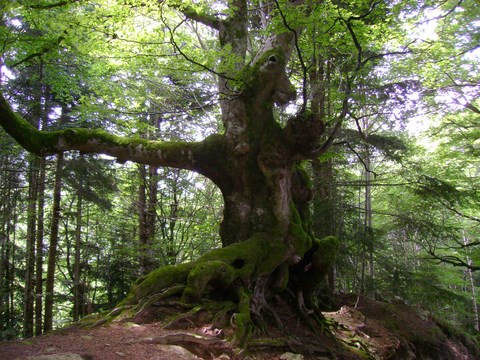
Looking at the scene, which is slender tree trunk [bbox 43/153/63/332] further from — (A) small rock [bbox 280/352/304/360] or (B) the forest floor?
(A) small rock [bbox 280/352/304/360]

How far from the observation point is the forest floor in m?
3.47

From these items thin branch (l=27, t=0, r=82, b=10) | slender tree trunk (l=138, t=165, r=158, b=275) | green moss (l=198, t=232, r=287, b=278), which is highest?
thin branch (l=27, t=0, r=82, b=10)

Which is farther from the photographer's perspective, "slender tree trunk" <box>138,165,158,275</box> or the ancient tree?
"slender tree trunk" <box>138,165,158,275</box>

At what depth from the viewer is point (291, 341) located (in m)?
5.48

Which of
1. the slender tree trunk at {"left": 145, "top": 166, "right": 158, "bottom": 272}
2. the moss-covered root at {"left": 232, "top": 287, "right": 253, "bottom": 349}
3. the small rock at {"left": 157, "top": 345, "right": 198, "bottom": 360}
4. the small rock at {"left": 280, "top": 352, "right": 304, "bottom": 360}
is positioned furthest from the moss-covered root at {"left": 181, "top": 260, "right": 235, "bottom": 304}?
the slender tree trunk at {"left": 145, "top": 166, "right": 158, "bottom": 272}

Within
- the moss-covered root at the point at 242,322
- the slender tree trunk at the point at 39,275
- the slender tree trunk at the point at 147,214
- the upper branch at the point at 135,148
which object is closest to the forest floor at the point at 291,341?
the moss-covered root at the point at 242,322

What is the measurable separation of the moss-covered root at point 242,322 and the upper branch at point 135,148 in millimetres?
2412

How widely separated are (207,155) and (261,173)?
1126 millimetres

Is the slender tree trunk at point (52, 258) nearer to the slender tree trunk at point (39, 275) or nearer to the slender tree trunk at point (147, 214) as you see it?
the slender tree trunk at point (39, 275)

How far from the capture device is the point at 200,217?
12.5m

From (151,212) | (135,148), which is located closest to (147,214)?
(151,212)

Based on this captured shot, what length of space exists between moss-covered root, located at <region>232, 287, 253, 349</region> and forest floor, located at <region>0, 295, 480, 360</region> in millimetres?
159

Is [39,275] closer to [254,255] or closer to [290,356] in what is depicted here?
[254,255]

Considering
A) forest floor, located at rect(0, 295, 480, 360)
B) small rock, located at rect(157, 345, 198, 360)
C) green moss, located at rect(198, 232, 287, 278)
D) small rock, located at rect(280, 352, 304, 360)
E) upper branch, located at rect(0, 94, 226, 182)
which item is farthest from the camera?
upper branch, located at rect(0, 94, 226, 182)
